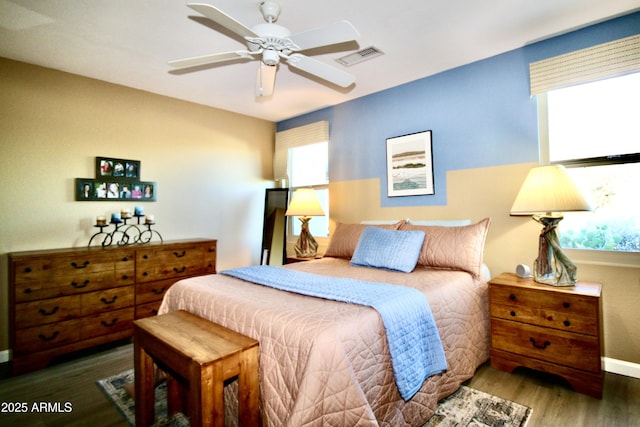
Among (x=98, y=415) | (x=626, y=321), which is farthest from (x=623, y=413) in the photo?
(x=98, y=415)

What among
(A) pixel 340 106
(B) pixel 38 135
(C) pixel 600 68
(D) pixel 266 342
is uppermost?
(A) pixel 340 106

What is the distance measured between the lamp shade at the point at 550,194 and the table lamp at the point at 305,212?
2.04m

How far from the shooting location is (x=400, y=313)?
5.07 ft

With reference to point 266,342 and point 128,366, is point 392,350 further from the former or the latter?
point 128,366

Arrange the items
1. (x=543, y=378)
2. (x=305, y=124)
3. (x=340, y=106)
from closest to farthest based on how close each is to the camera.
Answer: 1. (x=543, y=378)
2. (x=340, y=106)
3. (x=305, y=124)

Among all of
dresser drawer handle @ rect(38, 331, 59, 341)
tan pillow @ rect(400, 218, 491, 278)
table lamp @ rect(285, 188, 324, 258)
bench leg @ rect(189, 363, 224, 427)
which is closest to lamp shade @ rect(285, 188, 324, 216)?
table lamp @ rect(285, 188, 324, 258)

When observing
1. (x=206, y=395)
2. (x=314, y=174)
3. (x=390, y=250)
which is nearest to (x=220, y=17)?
(x=206, y=395)

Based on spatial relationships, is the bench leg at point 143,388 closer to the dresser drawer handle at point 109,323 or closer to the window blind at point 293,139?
the dresser drawer handle at point 109,323

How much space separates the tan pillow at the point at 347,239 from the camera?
116 inches

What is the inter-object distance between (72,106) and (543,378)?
4517 mm

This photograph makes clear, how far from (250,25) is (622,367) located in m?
3.54

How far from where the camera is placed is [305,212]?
142 inches

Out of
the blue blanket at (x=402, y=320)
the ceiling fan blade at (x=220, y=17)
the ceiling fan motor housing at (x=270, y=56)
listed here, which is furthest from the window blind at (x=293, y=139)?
the blue blanket at (x=402, y=320)

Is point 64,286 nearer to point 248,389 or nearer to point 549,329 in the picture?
point 248,389
